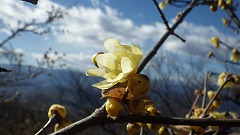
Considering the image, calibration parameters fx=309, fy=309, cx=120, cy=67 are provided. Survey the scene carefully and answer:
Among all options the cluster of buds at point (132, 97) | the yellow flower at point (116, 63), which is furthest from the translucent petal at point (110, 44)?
the cluster of buds at point (132, 97)

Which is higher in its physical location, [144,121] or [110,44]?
[110,44]

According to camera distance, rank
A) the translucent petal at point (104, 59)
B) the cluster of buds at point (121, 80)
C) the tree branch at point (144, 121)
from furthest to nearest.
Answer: the translucent petal at point (104, 59) < the cluster of buds at point (121, 80) < the tree branch at point (144, 121)

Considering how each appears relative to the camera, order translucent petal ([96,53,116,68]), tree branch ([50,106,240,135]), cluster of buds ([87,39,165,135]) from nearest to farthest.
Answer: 1. tree branch ([50,106,240,135])
2. cluster of buds ([87,39,165,135])
3. translucent petal ([96,53,116,68])

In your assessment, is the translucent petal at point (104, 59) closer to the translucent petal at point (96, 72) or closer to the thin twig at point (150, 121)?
the translucent petal at point (96, 72)

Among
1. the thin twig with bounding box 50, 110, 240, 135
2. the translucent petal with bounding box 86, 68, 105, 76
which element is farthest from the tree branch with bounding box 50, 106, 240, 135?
the translucent petal with bounding box 86, 68, 105, 76

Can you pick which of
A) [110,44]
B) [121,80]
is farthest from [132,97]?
[110,44]

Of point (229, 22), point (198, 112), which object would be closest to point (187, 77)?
point (229, 22)

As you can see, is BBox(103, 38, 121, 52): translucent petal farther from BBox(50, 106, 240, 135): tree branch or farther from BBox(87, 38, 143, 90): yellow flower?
BBox(50, 106, 240, 135): tree branch

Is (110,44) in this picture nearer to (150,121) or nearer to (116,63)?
(116,63)
